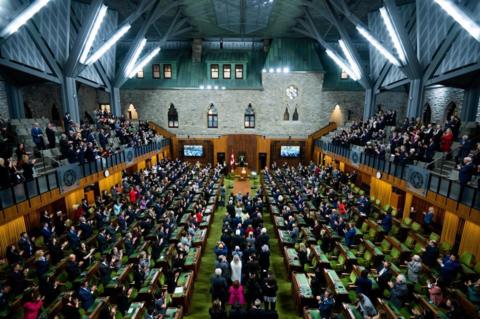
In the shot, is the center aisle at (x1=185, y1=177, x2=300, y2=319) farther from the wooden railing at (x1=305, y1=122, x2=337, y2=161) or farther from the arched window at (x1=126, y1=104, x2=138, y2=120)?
the arched window at (x1=126, y1=104, x2=138, y2=120)

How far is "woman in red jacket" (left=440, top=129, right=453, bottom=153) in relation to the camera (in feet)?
43.5

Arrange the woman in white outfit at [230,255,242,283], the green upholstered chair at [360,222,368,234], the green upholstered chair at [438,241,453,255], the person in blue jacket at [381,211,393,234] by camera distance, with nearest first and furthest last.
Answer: the woman in white outfit at [230,255,242,283] → the green upholstered chair at [438,241,453,255] → the person in blue jacket at [381,211,393,234] → the green upholstered chair at [360,222,368,234]

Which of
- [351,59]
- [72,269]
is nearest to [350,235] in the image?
[72,269]

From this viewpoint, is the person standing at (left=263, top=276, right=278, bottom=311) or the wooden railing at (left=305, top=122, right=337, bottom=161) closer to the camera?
the person standing at (left=263, top=276, right=278, bottom=311)

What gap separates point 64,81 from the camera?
19016 millimetres

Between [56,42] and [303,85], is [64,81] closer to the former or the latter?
[56,42]

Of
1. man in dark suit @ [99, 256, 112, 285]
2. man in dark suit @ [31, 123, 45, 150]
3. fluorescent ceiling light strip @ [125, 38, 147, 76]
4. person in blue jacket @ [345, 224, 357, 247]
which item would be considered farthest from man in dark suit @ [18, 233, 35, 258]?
fluorescent ceiling light strip @ [125, 38, 147, 76]

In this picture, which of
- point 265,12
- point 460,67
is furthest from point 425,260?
point 265,12

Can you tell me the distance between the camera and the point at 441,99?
70.7ft

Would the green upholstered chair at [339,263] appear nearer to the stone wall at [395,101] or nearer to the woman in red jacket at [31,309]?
the woman in red jacket at [31,309]

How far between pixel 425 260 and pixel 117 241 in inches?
493

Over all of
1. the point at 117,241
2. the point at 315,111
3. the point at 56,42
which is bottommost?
the point at 117,241

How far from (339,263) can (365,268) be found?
124cm

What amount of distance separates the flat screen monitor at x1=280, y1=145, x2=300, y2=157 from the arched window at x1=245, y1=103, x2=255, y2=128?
449 centimetres
